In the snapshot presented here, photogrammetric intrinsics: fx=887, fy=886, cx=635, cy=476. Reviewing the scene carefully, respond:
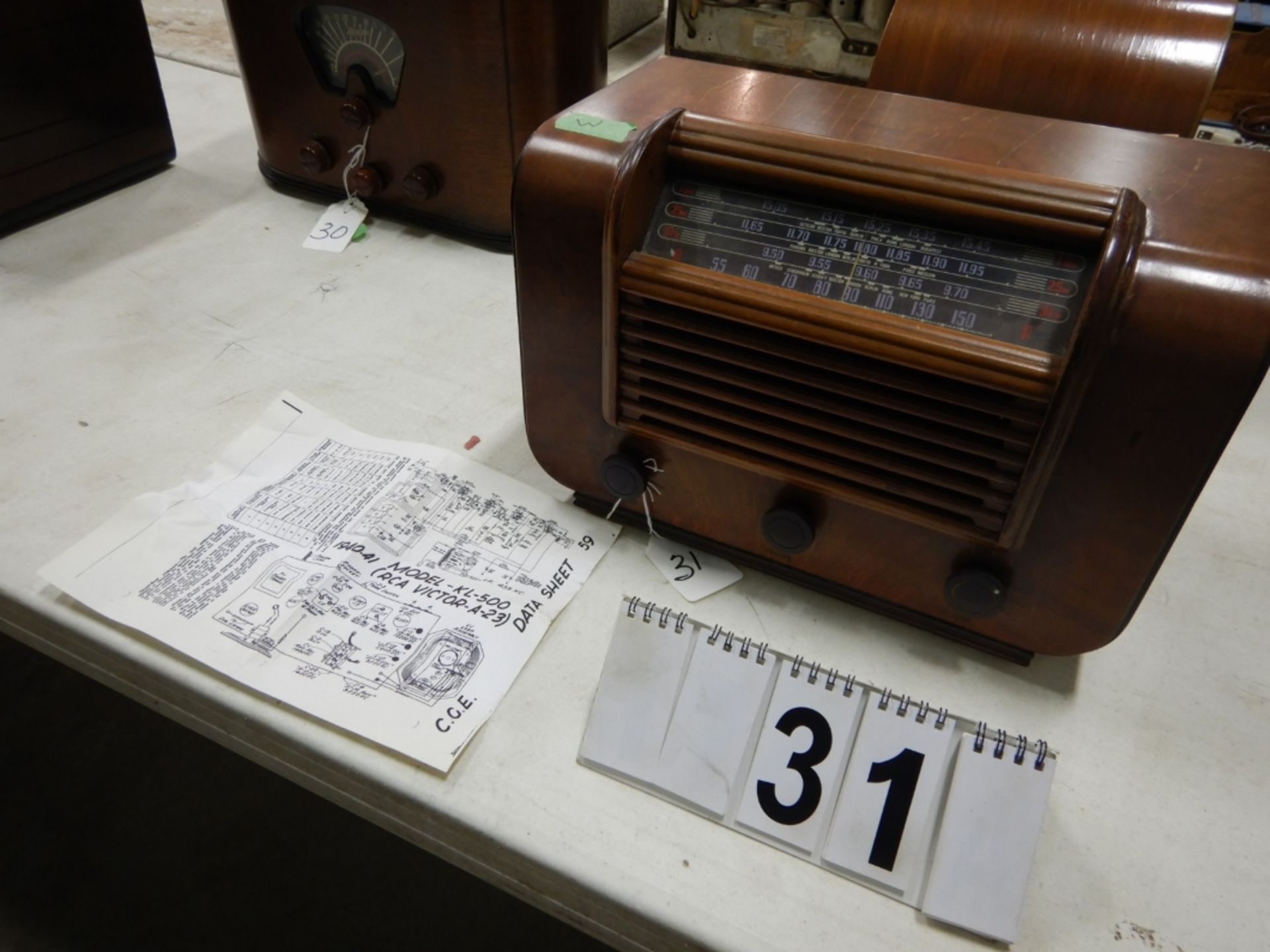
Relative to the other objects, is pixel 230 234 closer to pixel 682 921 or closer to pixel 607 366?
pixel 607 366

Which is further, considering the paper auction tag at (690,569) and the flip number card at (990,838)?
the paper auction tag at (690,569)

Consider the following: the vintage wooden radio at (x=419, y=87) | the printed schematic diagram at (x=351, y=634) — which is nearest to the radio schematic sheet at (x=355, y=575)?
the printed schematic diagram at (x=351, y=634)

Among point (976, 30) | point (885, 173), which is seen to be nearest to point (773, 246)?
point (885, 173)

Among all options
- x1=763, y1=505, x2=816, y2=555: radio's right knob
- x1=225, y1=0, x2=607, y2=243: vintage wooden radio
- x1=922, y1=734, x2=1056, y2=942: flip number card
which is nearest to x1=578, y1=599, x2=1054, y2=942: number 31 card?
x1=922, y1=734, x2=1056, y2=942: flip number card

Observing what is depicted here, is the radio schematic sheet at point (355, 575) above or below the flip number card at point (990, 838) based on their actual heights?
below

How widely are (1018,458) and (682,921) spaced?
1.28 ft

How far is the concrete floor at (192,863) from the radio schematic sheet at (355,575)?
582 millimetres

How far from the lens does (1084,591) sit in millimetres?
664

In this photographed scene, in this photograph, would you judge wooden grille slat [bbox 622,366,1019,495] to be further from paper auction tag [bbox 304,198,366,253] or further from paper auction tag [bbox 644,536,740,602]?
paper auction tag [bbox 304,198,366,253]

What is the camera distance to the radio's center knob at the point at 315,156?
131 cm

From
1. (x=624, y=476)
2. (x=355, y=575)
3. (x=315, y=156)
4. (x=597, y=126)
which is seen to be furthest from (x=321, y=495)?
(x=315, y=156)

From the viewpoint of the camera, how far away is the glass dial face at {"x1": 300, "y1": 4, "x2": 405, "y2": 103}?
1.17m

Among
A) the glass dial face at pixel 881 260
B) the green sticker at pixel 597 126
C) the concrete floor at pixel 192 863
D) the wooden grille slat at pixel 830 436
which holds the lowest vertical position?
the concrete floor at pixel 192 863

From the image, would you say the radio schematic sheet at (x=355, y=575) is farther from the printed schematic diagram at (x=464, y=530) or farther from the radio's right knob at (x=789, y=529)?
the radio's right knob at (x=789, y=529)
